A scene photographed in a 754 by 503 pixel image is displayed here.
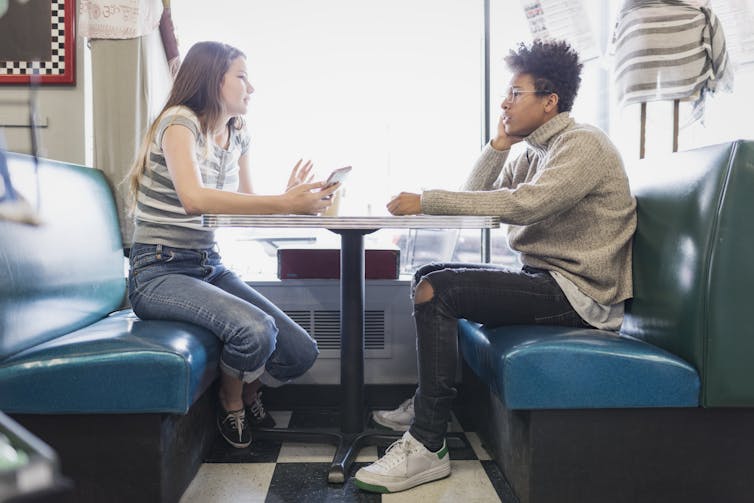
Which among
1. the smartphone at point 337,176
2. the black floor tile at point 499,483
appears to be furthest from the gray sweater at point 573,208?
the black floor tile at point 499,483

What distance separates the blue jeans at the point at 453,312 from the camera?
171cm

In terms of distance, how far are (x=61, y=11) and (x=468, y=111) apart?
1767 millimetres

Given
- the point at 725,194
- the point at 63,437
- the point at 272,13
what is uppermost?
the point at 272,13

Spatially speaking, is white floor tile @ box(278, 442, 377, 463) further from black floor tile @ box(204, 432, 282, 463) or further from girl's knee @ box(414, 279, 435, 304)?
girl's knee @ box(414, 279, 435, 304)

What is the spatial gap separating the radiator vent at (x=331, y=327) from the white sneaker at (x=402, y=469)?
837 millimetres

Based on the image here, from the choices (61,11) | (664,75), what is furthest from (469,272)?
(61,11)

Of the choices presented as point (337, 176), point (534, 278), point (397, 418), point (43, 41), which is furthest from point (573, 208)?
point (43, 41)

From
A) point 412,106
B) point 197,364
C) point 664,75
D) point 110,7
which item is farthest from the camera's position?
point 412,106

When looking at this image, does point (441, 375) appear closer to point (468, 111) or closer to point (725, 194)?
point (725, 194)

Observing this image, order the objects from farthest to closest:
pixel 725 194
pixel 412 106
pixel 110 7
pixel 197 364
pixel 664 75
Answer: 1. pixel 412 106
2. pixel 110 7
3. pixel 664 75
4. pixel 197 364
5. pixel 725 194

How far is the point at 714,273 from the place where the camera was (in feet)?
4.71

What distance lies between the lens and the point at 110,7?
2.43 meters

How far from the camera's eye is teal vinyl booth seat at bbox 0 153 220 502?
1.49 metres

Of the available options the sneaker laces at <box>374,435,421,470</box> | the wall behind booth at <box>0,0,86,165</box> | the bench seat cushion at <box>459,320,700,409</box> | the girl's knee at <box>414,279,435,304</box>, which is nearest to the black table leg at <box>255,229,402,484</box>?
the sneaker laces at <box>374,435,421,470</box>
